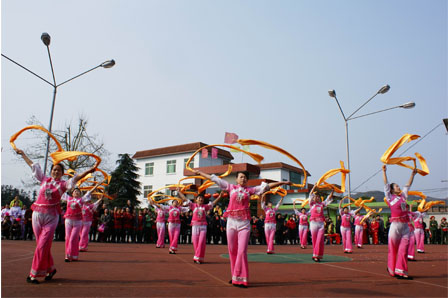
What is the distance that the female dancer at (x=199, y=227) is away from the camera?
1032cm

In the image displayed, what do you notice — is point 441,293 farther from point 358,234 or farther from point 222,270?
point 358,234

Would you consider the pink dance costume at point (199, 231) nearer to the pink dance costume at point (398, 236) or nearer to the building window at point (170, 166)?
the pink dance costume at point (398, 236)

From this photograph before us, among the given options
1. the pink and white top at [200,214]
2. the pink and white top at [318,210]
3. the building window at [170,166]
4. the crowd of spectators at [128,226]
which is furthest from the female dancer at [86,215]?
the building window at [170,166]

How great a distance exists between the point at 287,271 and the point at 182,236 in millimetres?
13351

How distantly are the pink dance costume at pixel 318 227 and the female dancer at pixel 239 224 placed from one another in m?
4.97

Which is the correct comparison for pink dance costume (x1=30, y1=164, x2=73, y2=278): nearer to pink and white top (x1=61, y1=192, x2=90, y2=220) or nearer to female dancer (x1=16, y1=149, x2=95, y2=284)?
female dancer (x1=16, y1=149, x2=95, y2=284)

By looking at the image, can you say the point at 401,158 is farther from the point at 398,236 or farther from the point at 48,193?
the point at 48,193

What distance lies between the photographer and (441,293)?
20.2 ft

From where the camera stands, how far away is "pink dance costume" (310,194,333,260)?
1111 cm

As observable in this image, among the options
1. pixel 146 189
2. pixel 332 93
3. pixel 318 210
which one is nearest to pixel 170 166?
pixel 146 189

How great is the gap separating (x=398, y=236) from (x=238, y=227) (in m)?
3.92

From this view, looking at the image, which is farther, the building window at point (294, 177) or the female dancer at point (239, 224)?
the building window at point (294, 177)

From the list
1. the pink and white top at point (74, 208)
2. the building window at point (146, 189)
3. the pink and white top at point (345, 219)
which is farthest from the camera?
the building window at point (146, 189)

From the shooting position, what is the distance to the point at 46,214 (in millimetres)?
6660
